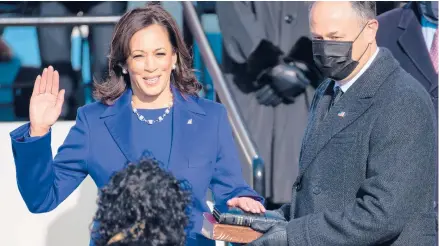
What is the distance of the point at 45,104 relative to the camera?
3213 mm

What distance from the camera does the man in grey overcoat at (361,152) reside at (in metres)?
2.92

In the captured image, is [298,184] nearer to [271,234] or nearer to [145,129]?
[271,234]

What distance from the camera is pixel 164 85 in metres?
3.46

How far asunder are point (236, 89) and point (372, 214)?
8.59ft

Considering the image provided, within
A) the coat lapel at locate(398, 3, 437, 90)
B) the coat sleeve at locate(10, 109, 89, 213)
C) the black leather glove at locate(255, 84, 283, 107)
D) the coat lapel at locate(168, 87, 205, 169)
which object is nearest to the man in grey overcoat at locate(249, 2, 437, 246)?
the coat lapel at locate(168, 87, 205, 169)

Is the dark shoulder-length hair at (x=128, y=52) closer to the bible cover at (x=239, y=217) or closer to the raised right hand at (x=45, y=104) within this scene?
the raised right hand at (x=45, y=104)

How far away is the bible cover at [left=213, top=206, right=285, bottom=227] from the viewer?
3.09 meters

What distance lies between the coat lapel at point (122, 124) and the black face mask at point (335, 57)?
72 centimetres

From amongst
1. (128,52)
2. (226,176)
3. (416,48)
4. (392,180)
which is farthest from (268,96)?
(392,180)

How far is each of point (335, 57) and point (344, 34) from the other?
0.27ft

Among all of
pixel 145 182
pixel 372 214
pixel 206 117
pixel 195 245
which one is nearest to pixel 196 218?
pixel 195 245

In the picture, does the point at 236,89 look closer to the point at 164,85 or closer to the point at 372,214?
the point at 164,85

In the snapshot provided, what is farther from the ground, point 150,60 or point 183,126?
point 150,60

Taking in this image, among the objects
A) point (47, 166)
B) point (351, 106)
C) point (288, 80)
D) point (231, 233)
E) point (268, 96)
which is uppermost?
point (351, 106)
